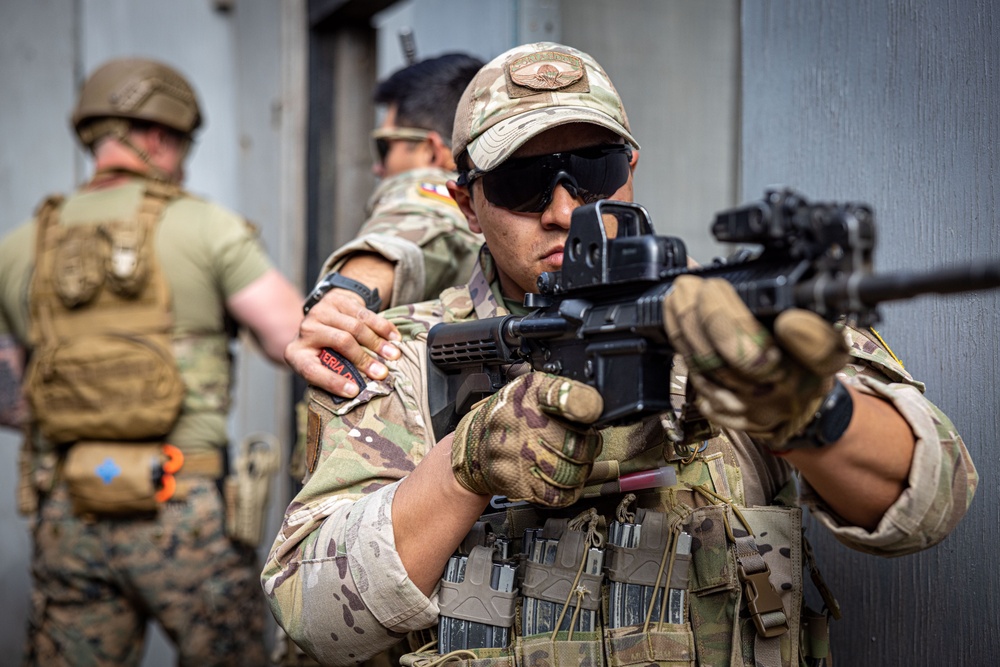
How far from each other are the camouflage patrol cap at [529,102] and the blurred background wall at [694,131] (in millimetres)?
564

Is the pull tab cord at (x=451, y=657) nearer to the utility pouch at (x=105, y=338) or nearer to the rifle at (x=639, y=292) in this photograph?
the rifle at (x=639, y=292)

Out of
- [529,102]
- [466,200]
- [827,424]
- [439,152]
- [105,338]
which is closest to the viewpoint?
[827,424]

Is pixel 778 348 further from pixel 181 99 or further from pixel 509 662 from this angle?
pixel 181 99

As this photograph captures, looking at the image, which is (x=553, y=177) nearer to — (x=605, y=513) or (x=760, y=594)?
(x=605, y=513)

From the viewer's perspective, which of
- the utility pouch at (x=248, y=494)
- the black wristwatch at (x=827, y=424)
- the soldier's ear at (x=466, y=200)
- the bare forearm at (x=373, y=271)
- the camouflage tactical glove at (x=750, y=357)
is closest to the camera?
the camouflage tactical glove at (x=750, y=357)

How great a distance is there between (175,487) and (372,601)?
198 centimetres

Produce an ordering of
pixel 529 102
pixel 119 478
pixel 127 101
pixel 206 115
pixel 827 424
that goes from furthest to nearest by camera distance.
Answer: pixel 206 115, pixel 127 101, pixel 119 478, pixel 529 102, pixel 827 424

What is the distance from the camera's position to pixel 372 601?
5.87ft

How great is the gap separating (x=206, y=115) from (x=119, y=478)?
2.60 meters

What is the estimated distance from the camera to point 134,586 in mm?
3473

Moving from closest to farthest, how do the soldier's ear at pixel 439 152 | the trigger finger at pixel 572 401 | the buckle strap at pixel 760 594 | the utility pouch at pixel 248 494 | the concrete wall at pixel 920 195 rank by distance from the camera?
the trigger finger at pixel 572 401, the buckle strap at pixel 760 594, the concrete wall at pixel 920 195, the soldier's ear at pixel 439 152, the utility pouch at pixel 248 494

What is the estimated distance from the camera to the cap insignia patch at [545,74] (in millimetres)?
2016

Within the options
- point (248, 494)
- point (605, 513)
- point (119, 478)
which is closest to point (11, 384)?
point (119, 478)

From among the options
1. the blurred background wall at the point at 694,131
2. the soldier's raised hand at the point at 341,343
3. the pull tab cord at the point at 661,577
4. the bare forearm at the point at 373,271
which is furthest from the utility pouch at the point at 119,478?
the pull tab cord at the point at 661,577
